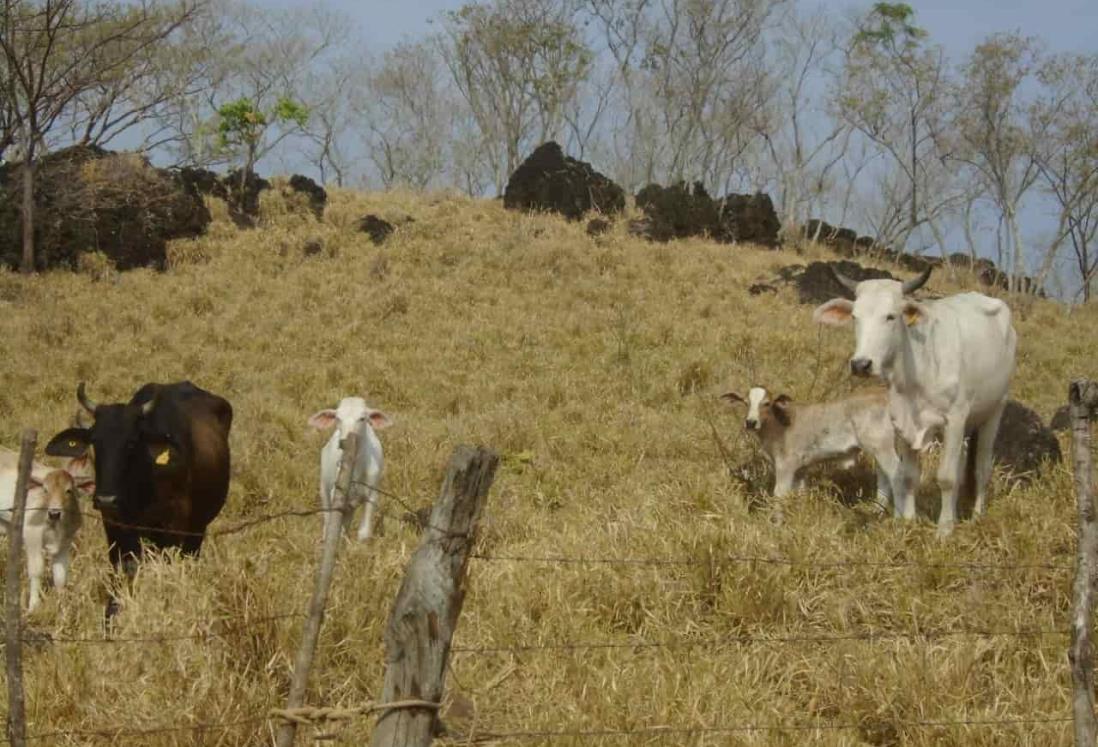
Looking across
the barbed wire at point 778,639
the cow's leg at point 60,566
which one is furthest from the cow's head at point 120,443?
the barbed wire at point 778,639

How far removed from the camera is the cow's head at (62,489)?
6.88m

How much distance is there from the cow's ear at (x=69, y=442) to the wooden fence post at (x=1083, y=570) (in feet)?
17.5

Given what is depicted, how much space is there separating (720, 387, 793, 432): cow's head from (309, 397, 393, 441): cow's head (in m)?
2.99

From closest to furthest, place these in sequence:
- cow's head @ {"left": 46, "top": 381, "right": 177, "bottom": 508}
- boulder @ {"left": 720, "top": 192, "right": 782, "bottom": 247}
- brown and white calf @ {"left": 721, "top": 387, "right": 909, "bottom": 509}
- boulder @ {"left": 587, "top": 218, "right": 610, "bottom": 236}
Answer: cow's head @ {"left": 46, "top": 381, "right": 177, "bottom": 508}
brown and white calf @ {"left": 721, "top": 387, "right": 909, "bottom": 509}
boulder @ {"left": 587, "top": 218, "right": 610, "bottom": 236}
boulder @ {"left": 720, "top": 192, "right": 782, "bottom": 247}

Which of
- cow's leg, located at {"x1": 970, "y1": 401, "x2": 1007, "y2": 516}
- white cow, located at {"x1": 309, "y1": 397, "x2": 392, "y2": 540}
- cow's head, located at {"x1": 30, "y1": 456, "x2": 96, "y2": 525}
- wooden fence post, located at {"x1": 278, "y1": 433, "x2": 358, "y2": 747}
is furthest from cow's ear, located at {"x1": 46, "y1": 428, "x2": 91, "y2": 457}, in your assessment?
cow's leg, located at {"x1": 970, "y1": 401, "x2": 1007, "y2": 516}

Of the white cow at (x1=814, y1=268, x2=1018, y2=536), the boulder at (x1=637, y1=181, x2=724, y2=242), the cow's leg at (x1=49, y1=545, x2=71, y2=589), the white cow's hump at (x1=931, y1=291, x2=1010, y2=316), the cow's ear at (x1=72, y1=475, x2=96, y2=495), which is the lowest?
the cow's leg at (x1=49, y1=545, x2=71, y2=589)

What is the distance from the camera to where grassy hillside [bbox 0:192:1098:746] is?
4.57 meters

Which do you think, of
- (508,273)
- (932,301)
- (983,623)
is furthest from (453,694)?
(508,273)

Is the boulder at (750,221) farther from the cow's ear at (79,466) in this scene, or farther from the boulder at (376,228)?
the cow's ear at (79,466)

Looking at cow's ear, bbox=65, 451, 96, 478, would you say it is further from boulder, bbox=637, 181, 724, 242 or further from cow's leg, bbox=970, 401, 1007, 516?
boulder, bbox=637, 181, 724, 242

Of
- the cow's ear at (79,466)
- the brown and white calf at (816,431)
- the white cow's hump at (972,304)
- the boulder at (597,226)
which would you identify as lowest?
the cow's ear at (79,466)

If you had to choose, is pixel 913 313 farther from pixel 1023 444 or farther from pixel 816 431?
pixel 1023 444

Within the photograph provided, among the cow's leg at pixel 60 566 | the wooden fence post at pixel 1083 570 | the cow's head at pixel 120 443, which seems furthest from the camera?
the cow's leg at pixel 60 566

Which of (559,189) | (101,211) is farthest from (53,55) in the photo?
(559,189)
